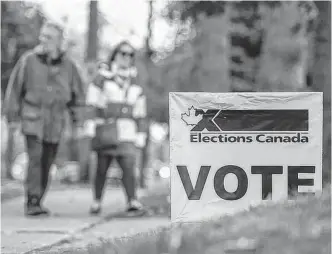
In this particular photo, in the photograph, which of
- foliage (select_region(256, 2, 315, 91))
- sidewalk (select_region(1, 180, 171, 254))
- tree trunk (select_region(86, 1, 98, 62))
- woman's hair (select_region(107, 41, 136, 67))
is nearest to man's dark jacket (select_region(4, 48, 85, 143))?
woman's hair (select_region(107, 41, 136, 67))

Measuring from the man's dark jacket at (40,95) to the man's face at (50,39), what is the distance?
0.12 metres

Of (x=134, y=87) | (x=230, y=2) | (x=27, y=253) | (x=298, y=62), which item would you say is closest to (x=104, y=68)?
(x=134, y=87)

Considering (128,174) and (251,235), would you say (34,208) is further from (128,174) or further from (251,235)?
(251,235)

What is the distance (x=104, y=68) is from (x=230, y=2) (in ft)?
12.2

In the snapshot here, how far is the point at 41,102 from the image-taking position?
984 cm

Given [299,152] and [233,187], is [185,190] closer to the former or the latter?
[233,187]

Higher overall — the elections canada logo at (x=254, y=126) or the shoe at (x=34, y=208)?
the elections canada logo at (x=254, y=126)

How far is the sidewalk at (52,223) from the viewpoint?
23.4 feet

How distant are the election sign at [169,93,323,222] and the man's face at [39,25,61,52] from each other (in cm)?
428

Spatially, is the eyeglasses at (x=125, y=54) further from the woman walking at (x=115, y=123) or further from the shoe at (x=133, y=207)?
the shoe at (x=133, y=207)

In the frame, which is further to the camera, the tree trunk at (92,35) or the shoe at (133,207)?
the tree trunk at (92,35)

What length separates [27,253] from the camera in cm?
629

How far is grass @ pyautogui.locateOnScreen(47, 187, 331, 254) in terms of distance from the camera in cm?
417

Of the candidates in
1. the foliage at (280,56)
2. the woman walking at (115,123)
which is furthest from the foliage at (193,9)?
the foliage at (280,56)
